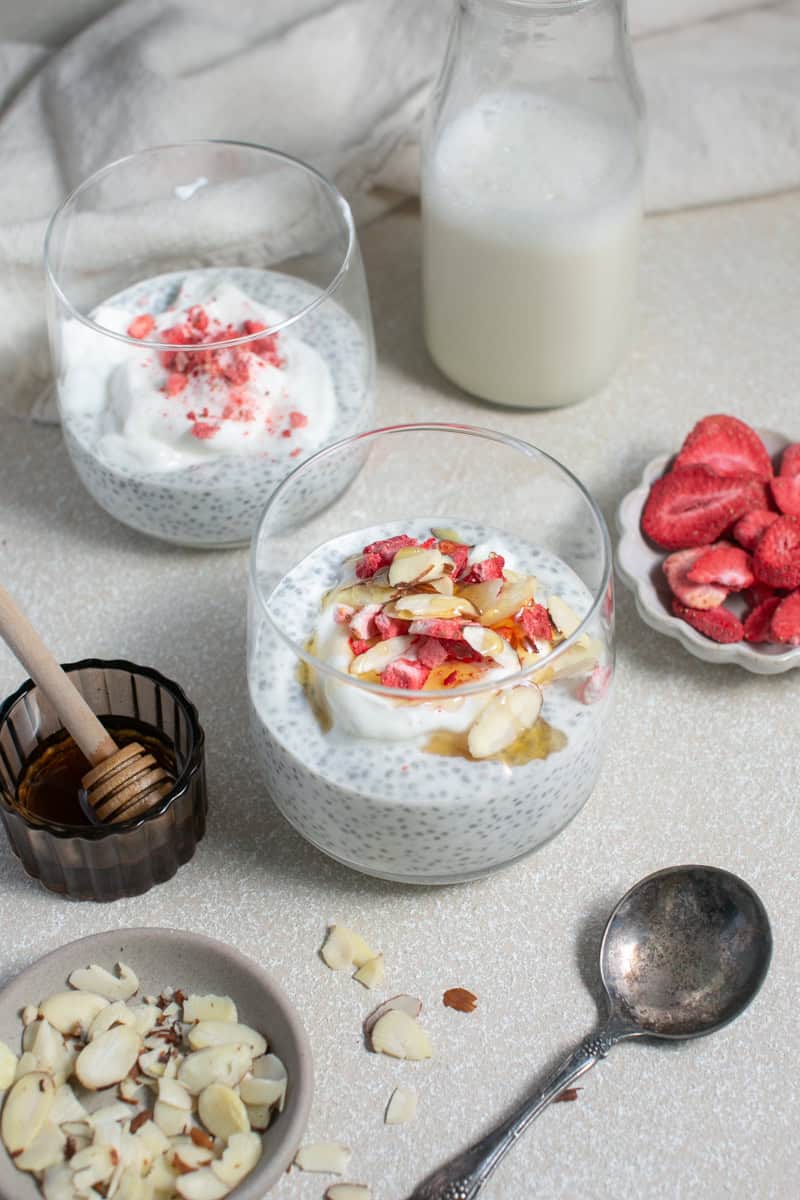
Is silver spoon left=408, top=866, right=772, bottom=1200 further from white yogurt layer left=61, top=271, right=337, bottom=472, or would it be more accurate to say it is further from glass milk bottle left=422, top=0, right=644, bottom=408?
→ glass milk bottle left=422, top=0, right=644, bottom=408

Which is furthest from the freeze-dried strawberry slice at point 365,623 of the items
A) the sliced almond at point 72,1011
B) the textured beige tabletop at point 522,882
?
the sliced almond at point 72,1011

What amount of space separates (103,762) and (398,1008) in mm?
292

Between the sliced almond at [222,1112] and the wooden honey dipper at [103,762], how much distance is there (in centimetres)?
22

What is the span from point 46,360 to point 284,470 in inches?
15.0

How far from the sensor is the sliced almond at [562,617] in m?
1.10

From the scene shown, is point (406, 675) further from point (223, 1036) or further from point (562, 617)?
point (223, 1036)

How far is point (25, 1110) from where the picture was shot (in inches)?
39.5

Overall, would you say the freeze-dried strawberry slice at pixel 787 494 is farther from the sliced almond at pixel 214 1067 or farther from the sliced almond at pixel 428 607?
the sliced almond at pixel 214 1067

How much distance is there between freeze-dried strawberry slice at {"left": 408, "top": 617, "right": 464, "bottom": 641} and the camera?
1.06 m

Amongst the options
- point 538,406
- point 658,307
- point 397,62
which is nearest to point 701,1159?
point 538,406

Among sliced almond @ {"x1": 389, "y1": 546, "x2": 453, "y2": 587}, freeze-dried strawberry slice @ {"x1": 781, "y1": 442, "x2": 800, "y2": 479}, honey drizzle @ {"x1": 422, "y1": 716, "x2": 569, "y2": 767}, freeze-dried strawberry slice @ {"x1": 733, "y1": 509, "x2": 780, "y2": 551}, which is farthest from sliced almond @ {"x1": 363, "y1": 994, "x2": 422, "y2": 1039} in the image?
freeze-dried strawberry slice @ {"x1": 781, "y1": 442, "x2": 800, "y2": 479}

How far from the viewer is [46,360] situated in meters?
1.58

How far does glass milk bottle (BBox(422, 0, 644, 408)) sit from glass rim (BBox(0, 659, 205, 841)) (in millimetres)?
557

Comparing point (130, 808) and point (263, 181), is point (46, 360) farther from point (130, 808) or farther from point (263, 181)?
point (130, 808)
